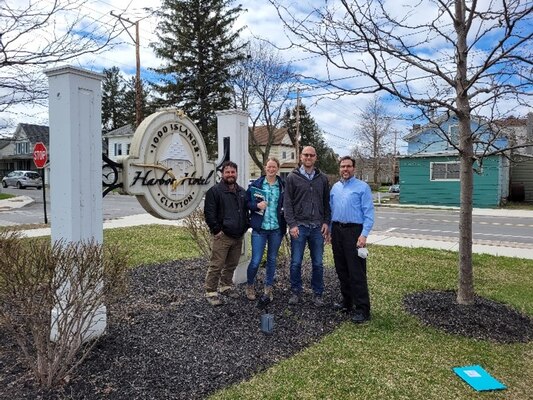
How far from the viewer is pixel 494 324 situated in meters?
4.27

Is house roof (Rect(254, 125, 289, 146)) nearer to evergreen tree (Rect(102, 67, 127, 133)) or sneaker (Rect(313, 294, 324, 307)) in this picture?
evergreen tree (Rect(102, 67, 127, 133))

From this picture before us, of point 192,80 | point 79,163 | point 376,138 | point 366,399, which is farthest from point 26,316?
point 376,138

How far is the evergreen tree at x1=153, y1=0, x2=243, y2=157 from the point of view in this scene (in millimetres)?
27234

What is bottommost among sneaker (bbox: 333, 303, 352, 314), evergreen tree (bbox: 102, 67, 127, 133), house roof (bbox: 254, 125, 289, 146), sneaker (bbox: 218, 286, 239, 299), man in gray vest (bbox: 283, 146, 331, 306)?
sneaker (bbox: 333, 303, 352, 314)

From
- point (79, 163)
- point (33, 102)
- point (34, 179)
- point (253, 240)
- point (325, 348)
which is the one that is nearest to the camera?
point (79, 163)

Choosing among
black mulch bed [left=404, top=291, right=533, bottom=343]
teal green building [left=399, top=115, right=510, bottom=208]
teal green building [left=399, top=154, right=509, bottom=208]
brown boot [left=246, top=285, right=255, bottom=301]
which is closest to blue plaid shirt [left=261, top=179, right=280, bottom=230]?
brown boot [left=246, top=285, right=255, bottom=301]

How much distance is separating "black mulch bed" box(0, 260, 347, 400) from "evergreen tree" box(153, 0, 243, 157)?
23565mm

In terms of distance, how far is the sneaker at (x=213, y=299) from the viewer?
4512 mm

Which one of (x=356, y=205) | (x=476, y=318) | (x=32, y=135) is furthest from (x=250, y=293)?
(x=32, y=135)

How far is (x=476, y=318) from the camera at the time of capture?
4375 millimetres

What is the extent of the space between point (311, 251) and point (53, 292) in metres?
2.67

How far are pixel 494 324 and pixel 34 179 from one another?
37.3m

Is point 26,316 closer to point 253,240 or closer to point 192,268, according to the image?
point 253,240

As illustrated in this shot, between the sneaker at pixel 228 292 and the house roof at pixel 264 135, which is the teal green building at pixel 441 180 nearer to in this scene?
the house roof at pixel 264 135
